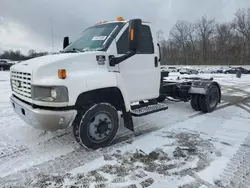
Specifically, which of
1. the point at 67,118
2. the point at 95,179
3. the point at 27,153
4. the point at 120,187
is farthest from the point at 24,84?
the point at 120,187

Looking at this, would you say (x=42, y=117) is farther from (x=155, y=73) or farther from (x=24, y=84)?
(x=155, y=73)

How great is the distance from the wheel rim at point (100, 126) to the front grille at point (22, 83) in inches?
45.0

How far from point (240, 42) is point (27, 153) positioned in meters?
79.9

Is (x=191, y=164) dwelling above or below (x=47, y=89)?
below

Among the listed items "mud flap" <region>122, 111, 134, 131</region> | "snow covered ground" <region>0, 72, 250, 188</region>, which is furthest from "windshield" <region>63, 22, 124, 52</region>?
"snow covered ground" <region>0, 72, 250, 188</region>

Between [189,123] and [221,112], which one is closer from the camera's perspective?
[189,123]

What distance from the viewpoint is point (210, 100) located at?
278 inches

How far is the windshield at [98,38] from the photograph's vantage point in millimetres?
4215

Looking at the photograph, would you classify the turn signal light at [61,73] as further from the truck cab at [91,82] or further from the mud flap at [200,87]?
the mud flap at [200,87]

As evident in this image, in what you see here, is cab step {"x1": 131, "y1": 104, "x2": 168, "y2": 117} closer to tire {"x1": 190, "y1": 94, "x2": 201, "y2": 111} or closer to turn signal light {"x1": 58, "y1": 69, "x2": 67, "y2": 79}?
turn signal light {"x1": 58, "y1": 69, "x2": 67, "y2": 79}

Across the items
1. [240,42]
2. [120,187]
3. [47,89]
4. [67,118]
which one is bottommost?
[120,187]

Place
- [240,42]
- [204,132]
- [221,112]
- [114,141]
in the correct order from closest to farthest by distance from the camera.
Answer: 1. [114,141]
2. [204,132]
3. [221,112]
4. [240,42]

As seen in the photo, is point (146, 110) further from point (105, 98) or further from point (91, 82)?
point (91, 82)

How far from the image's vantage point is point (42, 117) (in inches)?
134
